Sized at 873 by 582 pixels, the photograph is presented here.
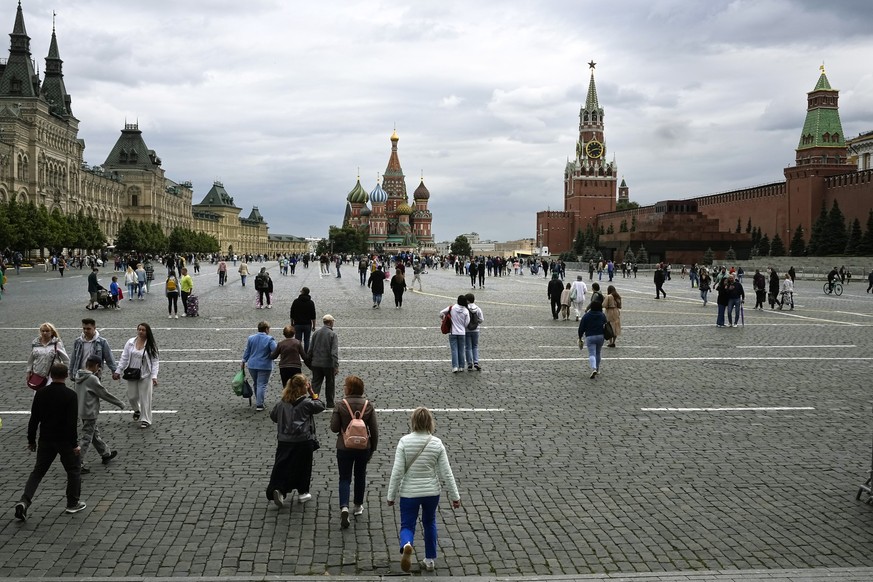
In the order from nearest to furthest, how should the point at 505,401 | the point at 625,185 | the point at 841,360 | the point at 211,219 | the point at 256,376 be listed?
the point at 256,376
the point at 505,401
the point at 841,360
the point at 211,219
the point at 625,185

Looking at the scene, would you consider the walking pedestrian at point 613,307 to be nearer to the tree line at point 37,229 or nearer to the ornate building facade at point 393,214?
the tree line at point 37,229

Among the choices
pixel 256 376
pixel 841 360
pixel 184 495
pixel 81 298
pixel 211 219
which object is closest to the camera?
pixel 184 495

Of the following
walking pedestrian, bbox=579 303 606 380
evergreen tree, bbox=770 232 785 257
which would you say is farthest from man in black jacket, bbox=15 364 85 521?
evergreen tree, bbox=770 232 785 257

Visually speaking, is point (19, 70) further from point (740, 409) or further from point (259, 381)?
point (740, 409)

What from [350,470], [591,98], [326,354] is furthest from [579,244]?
[350,470]

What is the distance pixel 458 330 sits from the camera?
13008 millimetres

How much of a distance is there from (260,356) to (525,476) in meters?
3.94

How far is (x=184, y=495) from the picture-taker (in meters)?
6.95

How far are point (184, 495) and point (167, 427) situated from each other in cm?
261

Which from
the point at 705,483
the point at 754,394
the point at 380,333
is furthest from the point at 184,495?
the point at 380,333

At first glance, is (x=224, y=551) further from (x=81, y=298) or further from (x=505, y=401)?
(x=81, y=298)

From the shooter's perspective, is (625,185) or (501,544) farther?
(625,185)

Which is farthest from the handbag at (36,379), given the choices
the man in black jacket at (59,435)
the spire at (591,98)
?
the spire at (591,98)

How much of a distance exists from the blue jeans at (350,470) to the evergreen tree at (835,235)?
6535 centimetres
